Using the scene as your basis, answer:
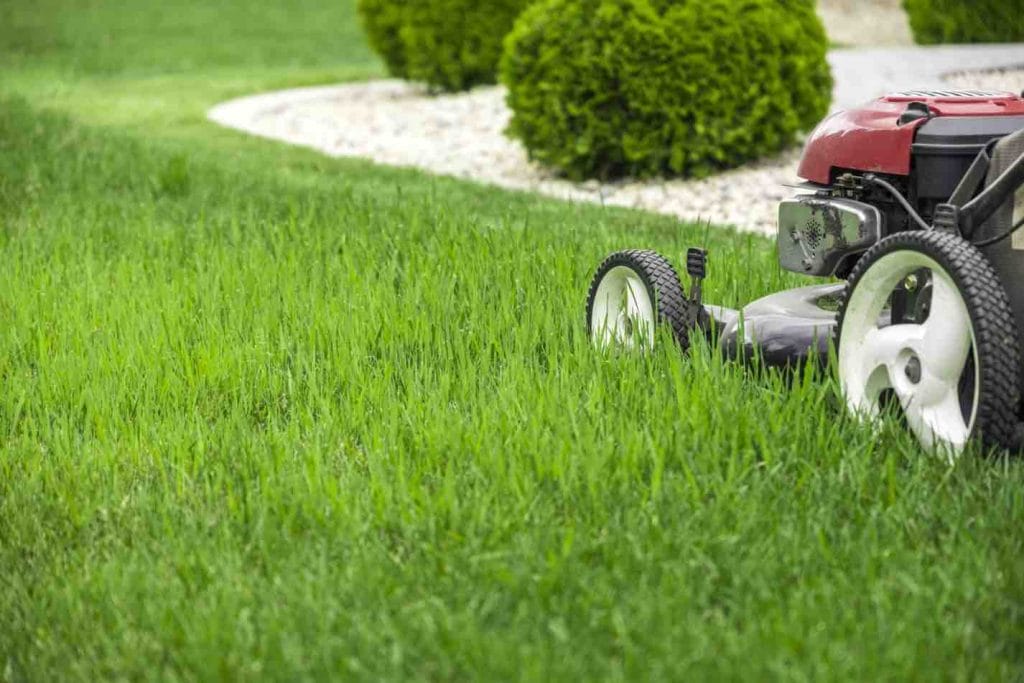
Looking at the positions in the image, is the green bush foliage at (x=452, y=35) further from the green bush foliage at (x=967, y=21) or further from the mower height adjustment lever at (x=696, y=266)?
the mower height adjustment lever at (x=696, y=266)

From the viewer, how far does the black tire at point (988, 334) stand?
2.70 m

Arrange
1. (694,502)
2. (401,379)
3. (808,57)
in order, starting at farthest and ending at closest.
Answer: (808,57) < (401,379) < (694,502)

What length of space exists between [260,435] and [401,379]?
513 mm

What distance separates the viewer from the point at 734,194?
748cm

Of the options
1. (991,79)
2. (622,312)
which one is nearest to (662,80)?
(991,79)

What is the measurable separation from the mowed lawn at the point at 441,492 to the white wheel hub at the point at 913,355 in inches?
2.8

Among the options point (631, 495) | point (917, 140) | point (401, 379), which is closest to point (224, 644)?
point (631, 495)

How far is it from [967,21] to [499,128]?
460 centimetres

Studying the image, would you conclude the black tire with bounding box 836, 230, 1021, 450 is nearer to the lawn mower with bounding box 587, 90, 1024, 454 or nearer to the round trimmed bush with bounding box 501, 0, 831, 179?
the lawn mower with bounding box 587, 90, 1024, 454

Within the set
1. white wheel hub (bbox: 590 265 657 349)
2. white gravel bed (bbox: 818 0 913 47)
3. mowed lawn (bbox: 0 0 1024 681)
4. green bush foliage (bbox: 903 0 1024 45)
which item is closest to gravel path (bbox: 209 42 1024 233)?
green bush foliage (bbox: 903 0 1024 45)

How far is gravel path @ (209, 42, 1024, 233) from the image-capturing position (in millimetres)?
7523

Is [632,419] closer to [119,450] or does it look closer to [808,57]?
[119,450]

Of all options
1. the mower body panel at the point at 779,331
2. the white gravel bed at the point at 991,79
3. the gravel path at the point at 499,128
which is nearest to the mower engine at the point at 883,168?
the mower body panel at the point at 779,331

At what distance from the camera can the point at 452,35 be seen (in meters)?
12.2
